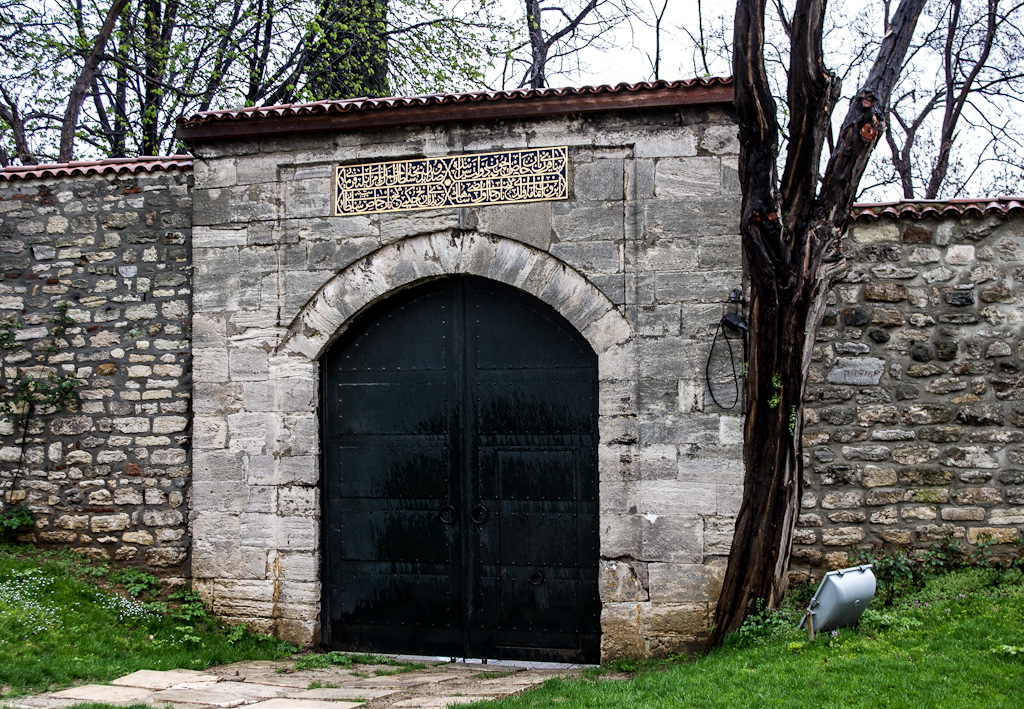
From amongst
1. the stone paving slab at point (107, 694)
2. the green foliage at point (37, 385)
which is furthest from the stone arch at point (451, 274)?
the stone paving slab at point (107, 694)

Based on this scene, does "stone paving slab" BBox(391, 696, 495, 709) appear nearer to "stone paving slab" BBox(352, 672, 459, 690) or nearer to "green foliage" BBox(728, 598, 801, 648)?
"stone paving slab" BBox(352, 672, 459, 690)

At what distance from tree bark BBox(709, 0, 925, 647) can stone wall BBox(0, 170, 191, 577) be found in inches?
148

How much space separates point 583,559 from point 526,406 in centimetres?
102

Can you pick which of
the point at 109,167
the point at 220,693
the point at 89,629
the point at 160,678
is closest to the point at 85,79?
the point at 109,167

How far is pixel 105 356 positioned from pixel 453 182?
2766mm

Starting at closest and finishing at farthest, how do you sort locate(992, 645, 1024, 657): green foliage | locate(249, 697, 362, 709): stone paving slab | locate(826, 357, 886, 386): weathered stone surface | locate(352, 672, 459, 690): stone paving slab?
1. locate(992, 645, 1024, 657): green foliage
2. locate(249, 697, 362, 709): stone paving slab
3. locate(352, 672, 459, 690): stone paving slab
4. locate(826, 357, 886, 386): weathered stone surface

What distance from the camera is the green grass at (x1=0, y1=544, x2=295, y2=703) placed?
175 inches

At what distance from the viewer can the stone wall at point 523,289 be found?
4988 mm

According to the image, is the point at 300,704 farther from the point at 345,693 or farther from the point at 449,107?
the point at 449,107

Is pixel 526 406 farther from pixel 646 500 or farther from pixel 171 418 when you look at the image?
pixel 171 418

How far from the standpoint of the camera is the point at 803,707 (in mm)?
3434

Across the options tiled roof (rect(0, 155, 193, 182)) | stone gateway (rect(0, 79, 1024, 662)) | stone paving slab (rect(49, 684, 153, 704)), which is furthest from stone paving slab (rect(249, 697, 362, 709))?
tiled roof (rect(0, 155, 193, 182))

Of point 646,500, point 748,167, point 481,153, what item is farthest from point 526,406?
point 748,167

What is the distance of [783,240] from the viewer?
4.40m
